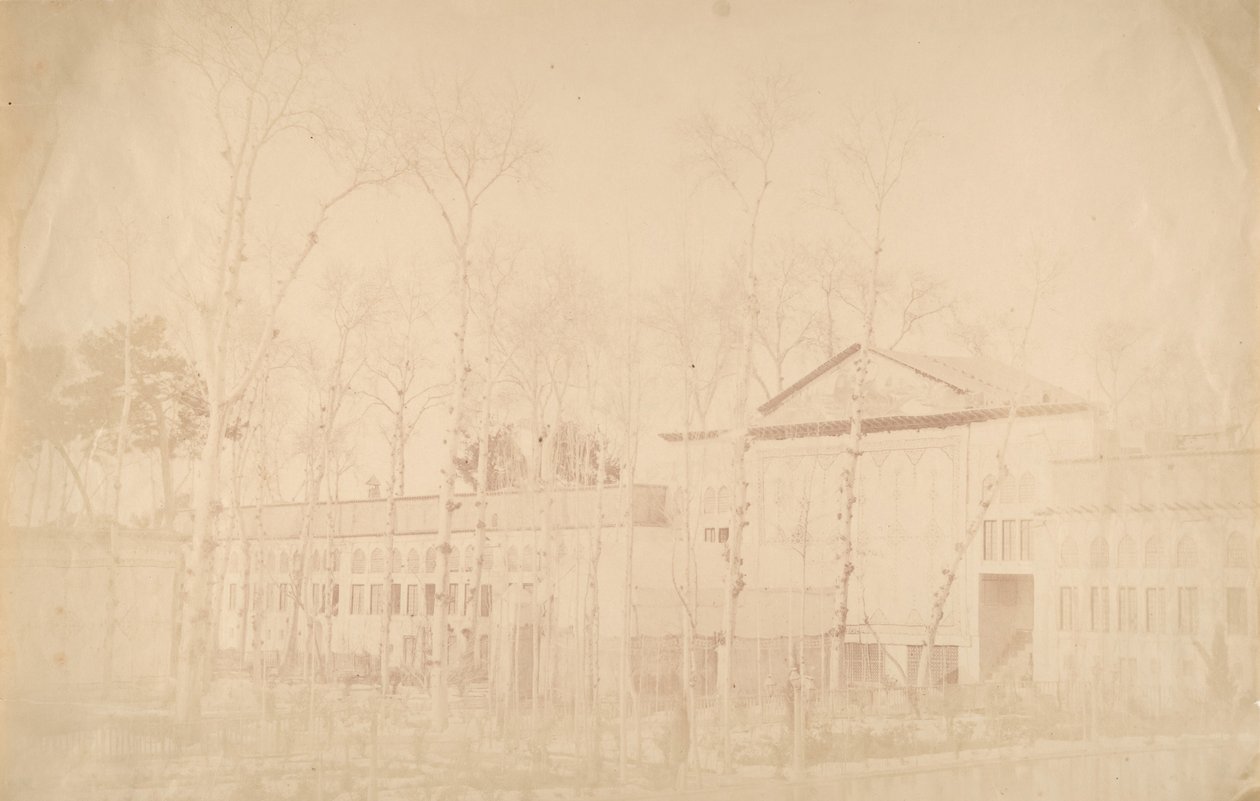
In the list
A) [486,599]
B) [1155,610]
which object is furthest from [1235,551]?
[486,599]

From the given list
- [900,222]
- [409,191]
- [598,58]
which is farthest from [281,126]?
[900,222]

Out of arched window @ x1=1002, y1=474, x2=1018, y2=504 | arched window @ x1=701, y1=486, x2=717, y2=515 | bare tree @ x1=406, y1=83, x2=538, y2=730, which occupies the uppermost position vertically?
bare tree @ x1=406, y1=83, x2=538, y2=730

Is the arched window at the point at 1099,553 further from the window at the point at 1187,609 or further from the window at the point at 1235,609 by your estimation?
the window at the point at 1235,609

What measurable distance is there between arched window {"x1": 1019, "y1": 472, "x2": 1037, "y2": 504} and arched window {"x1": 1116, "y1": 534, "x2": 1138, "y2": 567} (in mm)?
675

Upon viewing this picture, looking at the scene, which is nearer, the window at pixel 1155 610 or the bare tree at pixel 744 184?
the bare tree at pixel 744 184

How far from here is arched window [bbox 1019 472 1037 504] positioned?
687cm

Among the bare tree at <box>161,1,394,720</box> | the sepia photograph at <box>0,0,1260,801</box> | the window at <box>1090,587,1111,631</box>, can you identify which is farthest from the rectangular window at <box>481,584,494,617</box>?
the window at <box>1090,587,1111,631</box>

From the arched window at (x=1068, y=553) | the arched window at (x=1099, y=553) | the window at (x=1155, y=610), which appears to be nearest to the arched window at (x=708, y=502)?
the arched window at (x=1068, y=553)

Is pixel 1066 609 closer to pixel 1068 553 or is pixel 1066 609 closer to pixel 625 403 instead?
pixel 1068 553

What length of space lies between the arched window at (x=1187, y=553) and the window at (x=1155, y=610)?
229 millimetres

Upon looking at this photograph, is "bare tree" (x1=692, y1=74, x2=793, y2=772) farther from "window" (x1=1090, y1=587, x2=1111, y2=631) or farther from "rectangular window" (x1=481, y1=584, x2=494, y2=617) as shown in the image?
"window" (x1=1090, y1=587, x2=1111, y2=631)

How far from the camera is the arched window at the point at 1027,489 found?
6867 millimetres

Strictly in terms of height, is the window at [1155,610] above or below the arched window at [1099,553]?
below

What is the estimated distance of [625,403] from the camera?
6645 millimetres
